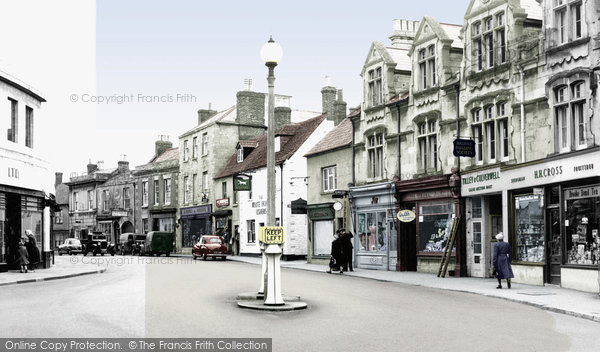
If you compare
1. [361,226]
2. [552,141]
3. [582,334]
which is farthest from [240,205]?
[582,334]

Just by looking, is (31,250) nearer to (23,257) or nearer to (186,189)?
(23,257)

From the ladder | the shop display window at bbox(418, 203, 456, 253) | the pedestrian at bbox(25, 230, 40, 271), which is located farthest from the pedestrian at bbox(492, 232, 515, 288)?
the pedestrian at bbox(25, 230, 40, 271)

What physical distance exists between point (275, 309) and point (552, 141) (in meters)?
11.4

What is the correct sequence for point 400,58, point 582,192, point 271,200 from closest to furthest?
1. point 271,200
2. point 582,192
3. point 400,58

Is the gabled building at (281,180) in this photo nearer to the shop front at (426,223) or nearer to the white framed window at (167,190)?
the white framed window at (167,190)

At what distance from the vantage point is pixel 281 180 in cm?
4322

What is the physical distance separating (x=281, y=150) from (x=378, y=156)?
14822mm

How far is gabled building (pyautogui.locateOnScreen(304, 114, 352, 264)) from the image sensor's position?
113 ft

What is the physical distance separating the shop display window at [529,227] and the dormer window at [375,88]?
1052 centimetres

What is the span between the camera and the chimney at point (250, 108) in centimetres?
5459

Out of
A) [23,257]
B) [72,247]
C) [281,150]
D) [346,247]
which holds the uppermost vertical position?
[281,150]

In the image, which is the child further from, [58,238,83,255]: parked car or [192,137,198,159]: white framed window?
[58,238,83,255]: parked car

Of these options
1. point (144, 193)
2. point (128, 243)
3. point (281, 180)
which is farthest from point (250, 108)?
point (144, 193)

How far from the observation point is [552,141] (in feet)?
70.0
